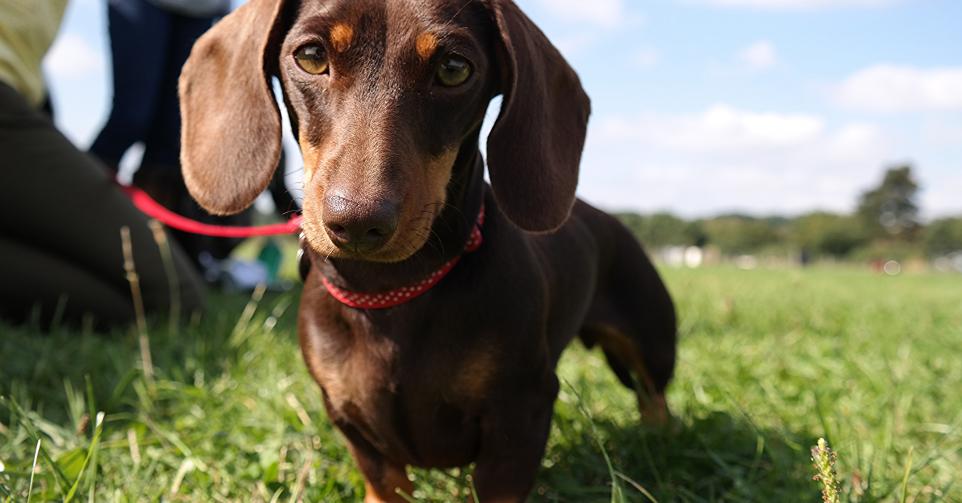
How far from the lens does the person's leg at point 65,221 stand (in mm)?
4141

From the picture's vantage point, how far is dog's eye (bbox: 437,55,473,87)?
190 centimetres

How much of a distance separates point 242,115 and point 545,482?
137 centimetres

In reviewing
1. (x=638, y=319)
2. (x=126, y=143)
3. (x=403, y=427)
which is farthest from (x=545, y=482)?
(x=126, y=143)

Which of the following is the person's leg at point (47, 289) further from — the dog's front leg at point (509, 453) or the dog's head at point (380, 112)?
the dog's front leg at point (509, 453)

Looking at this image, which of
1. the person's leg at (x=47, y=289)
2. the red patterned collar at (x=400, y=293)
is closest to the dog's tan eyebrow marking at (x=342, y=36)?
the red patterned collar at (x=400, y=293)

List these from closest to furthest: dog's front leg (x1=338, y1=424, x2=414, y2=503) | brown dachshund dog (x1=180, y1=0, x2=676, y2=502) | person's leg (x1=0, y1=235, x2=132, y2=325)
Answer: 1. brown dachshund dog (x1=180, y1=0, x2=676, y2=502)
2. dog's front leg (x1=338, y1=424, x2=414, y2=503)
3. person's leg (x1=0, y1=235, x2=132, y2=325)

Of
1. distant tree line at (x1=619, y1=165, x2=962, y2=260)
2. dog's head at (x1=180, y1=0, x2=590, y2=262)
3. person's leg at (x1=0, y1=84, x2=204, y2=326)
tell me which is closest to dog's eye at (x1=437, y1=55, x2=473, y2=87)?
dog's head at (x1=180, y1=0, x2=590, y2=262)

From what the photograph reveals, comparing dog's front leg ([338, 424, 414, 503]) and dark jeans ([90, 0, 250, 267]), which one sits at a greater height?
dark jeans ([90, 0, 250, 267])

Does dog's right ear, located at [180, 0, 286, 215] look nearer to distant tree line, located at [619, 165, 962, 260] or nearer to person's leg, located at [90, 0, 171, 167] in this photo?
person's leg, located at [90, 0, 171, 167]

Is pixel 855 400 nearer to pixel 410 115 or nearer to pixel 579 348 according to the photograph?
pixel 579 348

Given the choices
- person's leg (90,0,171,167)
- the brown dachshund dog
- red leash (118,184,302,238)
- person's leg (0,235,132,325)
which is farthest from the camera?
person's leg (90,0,171,167)

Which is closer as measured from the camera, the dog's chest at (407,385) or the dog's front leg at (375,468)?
the dog's chest at (407,385)

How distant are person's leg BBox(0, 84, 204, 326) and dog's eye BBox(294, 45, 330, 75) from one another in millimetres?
2723

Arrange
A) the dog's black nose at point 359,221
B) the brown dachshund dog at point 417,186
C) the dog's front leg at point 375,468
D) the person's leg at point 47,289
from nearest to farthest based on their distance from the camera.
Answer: the dog's black nose at point 359,221, the brown dachshund dog at point 417,186, the dog's front leg at point 375,468, the person's leg at point 47,289
